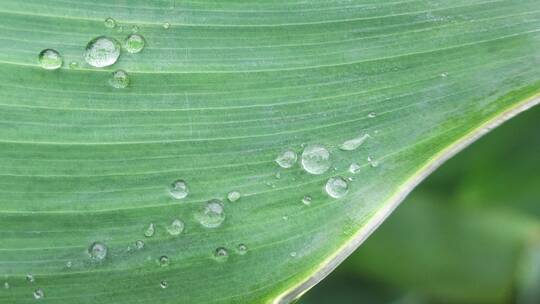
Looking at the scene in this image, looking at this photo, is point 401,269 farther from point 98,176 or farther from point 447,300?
point 98,176

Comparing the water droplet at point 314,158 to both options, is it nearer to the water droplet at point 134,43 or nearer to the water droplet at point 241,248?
the water droplet at point 241,248

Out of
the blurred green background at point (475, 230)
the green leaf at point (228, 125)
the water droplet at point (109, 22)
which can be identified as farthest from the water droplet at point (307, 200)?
the blurred green background at point (475, 230)

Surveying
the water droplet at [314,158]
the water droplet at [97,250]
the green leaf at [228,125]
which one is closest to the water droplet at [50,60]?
the green leaf at [228,125]

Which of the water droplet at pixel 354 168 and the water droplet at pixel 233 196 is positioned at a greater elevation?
the water droplet at pixel 233 196

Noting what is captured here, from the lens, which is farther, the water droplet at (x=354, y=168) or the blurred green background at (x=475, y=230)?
the blurred green background at (x=475, y=230)

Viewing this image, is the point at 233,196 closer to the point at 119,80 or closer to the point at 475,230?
the point at 119,80

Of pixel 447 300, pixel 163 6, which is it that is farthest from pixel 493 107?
pixel 447 300

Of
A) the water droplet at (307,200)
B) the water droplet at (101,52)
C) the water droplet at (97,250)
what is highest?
the water droplet at (101,52)
